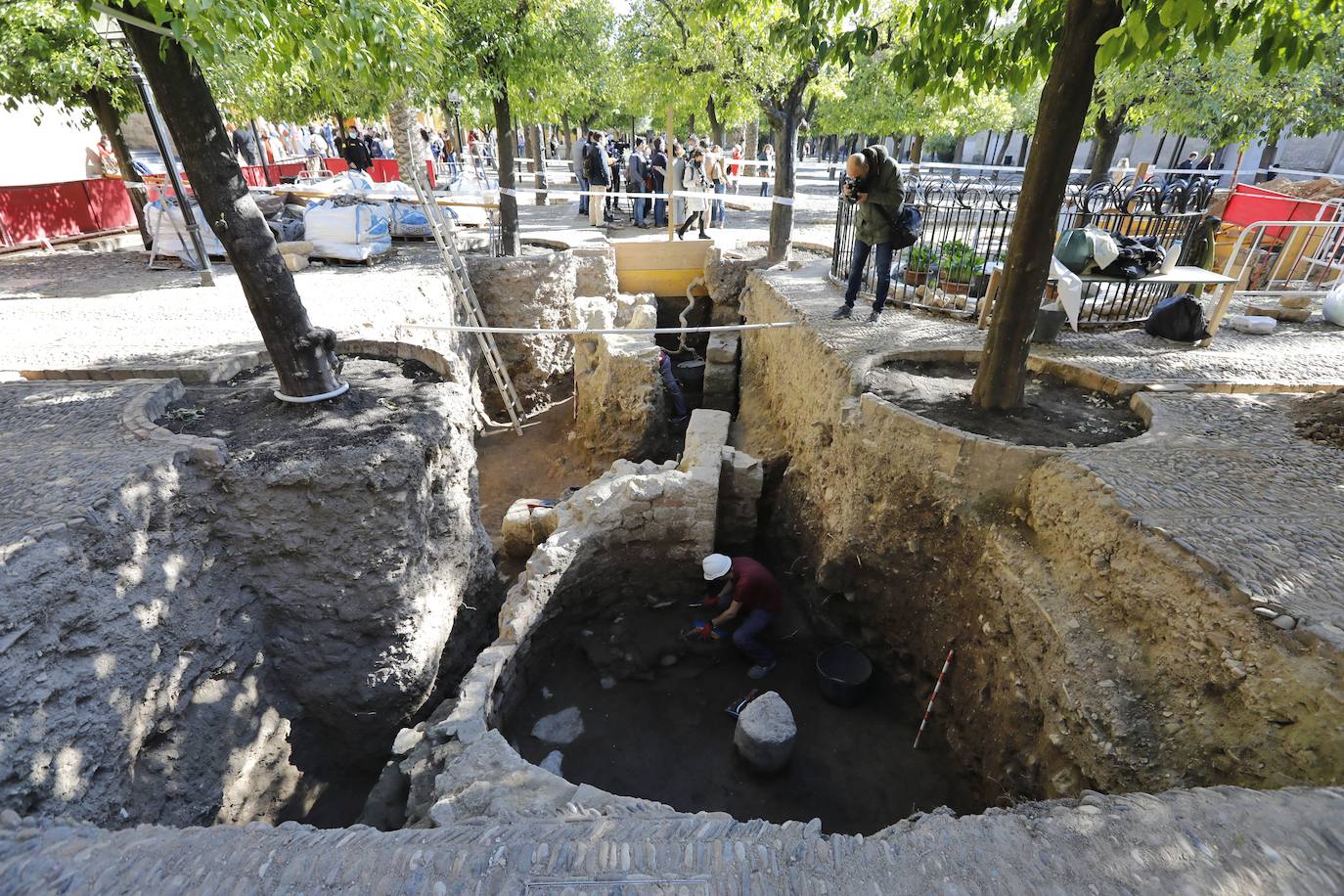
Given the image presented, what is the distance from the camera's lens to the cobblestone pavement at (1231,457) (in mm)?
3410

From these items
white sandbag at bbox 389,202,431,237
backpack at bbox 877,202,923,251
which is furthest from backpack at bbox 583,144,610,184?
backpack at bbox 877,202,923,251

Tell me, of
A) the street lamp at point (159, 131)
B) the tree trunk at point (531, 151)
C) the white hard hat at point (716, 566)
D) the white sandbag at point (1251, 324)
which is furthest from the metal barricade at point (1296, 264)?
the street lamp at point (159, 131)

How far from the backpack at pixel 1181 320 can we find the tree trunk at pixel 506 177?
31.9ft

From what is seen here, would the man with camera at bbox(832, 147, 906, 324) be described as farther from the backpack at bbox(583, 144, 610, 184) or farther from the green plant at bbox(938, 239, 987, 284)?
the backpack at bbox(583, 144, 610, 184)

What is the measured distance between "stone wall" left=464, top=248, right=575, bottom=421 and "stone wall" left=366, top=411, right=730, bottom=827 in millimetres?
4810

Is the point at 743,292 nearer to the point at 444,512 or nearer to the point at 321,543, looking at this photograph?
the point at 444,512

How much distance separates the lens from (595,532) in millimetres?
6461

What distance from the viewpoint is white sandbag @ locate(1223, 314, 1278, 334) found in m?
7.88

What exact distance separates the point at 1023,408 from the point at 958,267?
357 cm

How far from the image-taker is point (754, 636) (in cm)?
623

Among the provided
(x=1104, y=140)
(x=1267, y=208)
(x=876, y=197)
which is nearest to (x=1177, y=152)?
(x=1267, y=208)

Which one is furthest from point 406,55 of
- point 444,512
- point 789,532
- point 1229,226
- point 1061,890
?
point 1229,226

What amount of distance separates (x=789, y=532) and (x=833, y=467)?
1.29 meters

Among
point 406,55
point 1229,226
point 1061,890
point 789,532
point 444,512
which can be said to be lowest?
point 789,532
